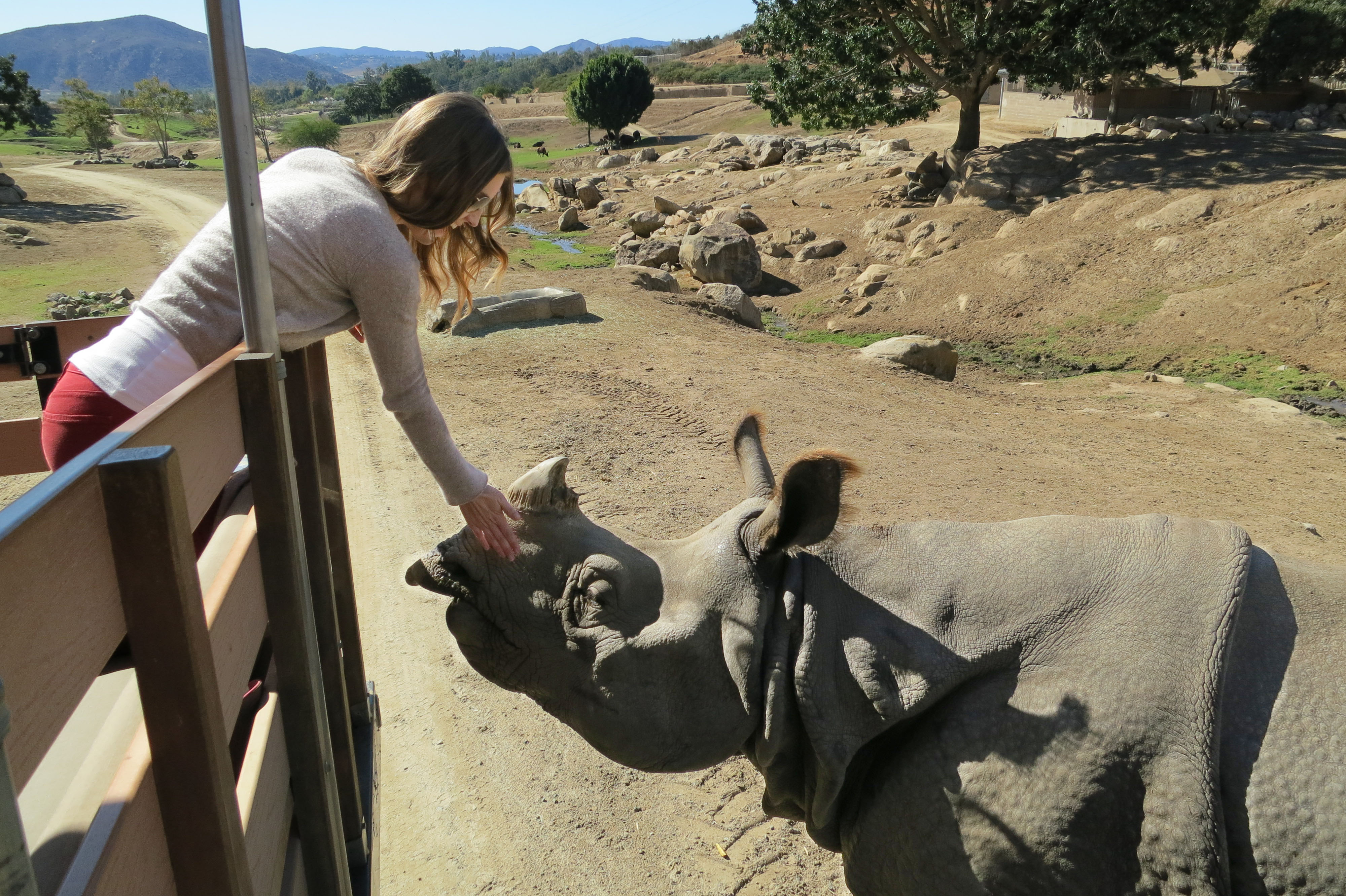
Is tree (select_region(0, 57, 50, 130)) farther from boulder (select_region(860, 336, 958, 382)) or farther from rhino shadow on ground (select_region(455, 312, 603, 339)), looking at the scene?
boulder (select_region(860, 336, 958, 382))

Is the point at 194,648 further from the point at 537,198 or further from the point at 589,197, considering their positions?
the point at 537,198

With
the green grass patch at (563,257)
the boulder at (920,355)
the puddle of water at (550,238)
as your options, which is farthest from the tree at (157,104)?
the boulder at (920,355)

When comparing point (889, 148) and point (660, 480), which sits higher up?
point (889, 148)

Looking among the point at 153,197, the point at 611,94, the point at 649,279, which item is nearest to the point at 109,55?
the point at 611,94

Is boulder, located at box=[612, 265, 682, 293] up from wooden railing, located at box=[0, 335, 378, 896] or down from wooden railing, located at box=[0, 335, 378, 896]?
down

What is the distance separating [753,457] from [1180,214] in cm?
1670

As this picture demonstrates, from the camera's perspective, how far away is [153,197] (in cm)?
3234

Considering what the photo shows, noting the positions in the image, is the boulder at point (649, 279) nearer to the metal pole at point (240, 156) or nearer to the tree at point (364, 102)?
the metal pole at point (240, 156)

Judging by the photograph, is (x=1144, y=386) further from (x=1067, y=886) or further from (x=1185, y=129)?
(x=1185, y=129)

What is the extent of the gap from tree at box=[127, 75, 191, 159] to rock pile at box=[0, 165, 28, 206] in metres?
26.7

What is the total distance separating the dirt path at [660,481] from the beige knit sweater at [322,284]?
2.10 metres

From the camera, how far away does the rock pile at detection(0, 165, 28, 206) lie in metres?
27.4

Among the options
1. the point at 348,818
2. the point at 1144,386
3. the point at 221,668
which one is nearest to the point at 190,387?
the point at 221,668

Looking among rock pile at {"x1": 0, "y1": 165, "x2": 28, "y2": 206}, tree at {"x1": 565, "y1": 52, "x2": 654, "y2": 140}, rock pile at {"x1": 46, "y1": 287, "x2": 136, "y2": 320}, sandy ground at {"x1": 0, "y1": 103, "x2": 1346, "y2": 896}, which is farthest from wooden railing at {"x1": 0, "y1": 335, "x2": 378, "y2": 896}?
tree at {"x1": 565, "y1": 52, "x2": 654, "y2": 140}
